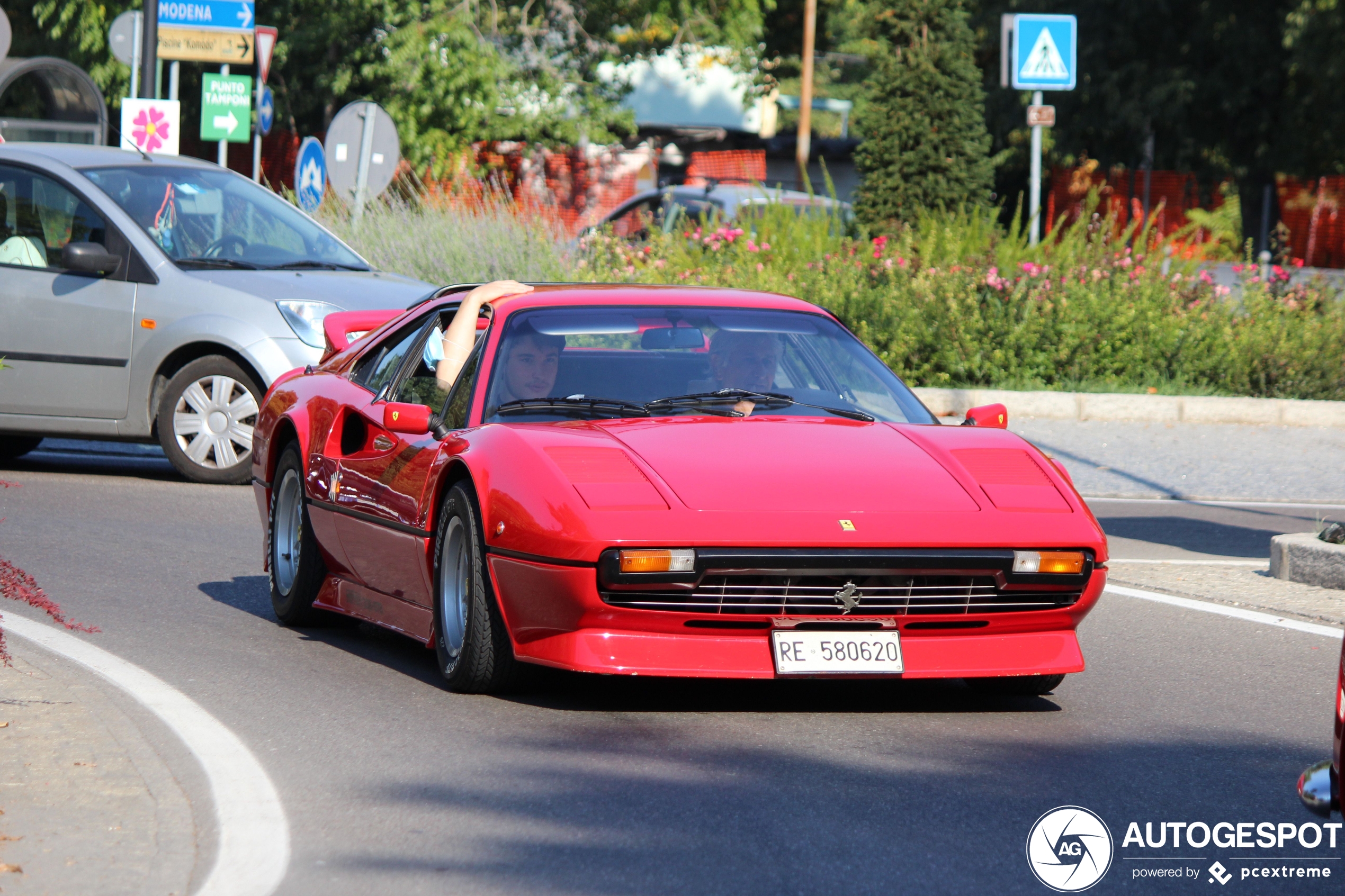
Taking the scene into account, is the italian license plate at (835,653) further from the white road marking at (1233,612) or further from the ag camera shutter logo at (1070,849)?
the white road marking at (1233,612)

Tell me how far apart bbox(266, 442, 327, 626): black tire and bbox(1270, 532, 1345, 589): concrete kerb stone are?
177 inches

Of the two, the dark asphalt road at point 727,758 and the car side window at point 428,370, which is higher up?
the car side window at point 428,370

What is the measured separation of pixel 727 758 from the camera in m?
5.48

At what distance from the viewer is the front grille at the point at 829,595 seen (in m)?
5.70

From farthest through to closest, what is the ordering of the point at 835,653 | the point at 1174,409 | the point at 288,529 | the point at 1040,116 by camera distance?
the point at 1040,116
the point at 1174,409
the point at 288,529
the point at 835,653

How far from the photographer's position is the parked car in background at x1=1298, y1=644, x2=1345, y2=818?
3.67 metres

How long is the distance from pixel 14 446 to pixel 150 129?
22.8 ft

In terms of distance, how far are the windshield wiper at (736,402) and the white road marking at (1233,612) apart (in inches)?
93.4

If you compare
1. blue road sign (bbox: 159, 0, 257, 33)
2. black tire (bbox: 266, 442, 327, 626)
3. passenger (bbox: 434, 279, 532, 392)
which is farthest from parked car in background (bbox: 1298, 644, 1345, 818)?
blue road sign (bbox: 159, 0, 257, 33)

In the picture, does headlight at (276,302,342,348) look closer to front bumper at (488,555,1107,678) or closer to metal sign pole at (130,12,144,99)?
front bumper at (488,555,1107,678)

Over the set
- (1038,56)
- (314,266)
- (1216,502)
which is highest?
(1038,56)

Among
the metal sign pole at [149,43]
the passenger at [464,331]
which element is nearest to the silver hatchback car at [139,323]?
the passenger at [464,331]

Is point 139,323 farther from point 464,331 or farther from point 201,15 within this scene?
point 201,15

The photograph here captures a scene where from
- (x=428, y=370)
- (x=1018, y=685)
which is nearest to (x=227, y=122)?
(x=428, y=370)
